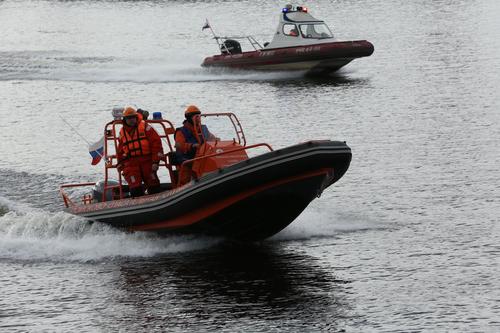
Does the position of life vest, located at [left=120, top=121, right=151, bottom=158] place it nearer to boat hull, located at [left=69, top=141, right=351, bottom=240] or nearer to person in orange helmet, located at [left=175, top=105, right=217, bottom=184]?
person in orange helmet, located at [left=175, top=105, right=217, bottom=184]

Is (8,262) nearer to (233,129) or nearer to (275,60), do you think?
(233,129)

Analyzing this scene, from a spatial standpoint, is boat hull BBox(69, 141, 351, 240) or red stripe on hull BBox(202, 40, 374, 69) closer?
boat hull BBox(69, 141, 351, 240)

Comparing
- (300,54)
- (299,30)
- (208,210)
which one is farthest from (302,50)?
(208,210)

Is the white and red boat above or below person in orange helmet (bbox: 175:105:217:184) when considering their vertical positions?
above

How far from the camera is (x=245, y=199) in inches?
540

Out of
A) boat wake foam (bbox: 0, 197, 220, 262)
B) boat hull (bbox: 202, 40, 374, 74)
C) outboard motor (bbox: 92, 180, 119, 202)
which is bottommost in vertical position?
boat wake foam (bbox: 0, 197, 220, 262)

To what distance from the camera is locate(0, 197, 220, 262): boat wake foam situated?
14.7m

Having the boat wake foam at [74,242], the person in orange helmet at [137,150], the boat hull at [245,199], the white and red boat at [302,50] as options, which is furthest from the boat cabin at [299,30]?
the boat hull at [245,199]

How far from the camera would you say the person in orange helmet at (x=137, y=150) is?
47.6 feet

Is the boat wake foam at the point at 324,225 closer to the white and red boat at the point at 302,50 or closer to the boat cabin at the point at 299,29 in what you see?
the white and red boat at the point at 302,50

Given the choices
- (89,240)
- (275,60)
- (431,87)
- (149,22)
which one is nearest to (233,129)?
(89,240)

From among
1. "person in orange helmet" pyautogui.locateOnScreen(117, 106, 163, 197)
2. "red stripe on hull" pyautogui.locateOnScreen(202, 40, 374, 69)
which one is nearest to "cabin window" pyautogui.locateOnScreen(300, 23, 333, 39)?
"red stripe on hull" pyautogui.locateOnScreen(202, 40, 374, 69)

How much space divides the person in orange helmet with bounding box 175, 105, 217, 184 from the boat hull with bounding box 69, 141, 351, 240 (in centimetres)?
54

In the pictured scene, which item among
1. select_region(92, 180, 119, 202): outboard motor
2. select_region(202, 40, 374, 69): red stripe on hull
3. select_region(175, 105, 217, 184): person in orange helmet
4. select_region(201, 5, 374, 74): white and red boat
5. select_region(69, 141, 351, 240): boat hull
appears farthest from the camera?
select_region(201, 5, 374, 74): white and red boat
